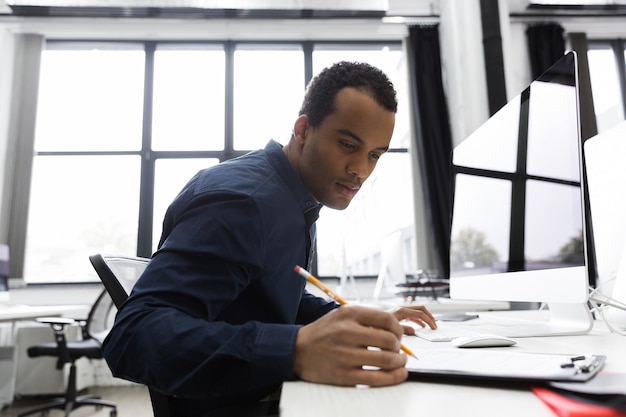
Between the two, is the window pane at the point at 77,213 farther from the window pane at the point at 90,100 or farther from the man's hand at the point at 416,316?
the man's hand at the point at 416,316

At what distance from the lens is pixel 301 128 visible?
103 centimetres

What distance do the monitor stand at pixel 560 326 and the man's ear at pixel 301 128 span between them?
2.05 feet

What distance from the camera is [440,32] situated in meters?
4.52

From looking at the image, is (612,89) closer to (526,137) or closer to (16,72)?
(526,137)

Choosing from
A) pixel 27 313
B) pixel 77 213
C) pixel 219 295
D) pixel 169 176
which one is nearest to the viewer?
pixel 219 295

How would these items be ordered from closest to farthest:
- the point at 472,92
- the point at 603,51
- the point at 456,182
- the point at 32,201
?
the point at 456,182 < the point at 472,92 < the point at 32,201 < the point at 603,51

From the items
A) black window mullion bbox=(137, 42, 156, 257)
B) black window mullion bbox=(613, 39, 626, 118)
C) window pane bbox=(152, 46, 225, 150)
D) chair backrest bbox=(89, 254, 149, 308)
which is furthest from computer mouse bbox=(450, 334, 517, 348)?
black window mullion bbox=(613, 39, 626, 118)

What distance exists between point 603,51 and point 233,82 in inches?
156

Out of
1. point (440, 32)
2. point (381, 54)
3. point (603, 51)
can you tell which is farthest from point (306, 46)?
point (603, 51)

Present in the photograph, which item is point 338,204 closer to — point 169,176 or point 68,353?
point 68,353

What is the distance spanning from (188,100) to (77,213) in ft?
5.02

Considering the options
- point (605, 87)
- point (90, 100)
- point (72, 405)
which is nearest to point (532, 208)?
point (72, 405)

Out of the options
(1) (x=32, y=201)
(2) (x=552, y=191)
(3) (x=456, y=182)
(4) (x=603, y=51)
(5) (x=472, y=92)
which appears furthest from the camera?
(4) (x=603, y=51)

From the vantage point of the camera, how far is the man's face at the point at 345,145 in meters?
0.93
